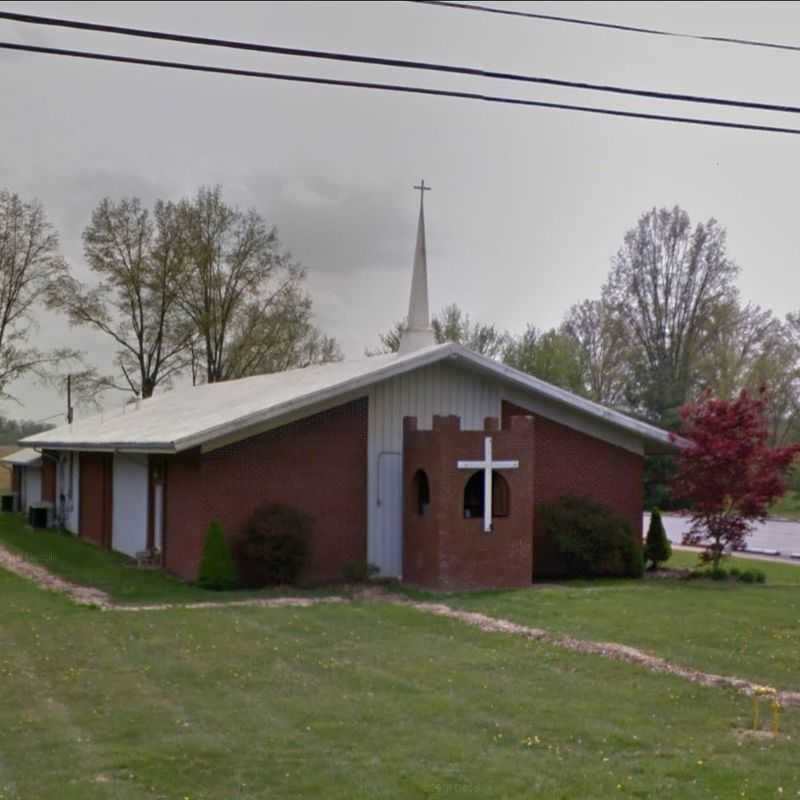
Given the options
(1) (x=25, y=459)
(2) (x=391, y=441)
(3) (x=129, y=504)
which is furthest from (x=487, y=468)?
(1) (x=25, y=459)

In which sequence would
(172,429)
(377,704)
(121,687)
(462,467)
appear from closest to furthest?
(377,704) → (121,687) → (462,467) → (172,429)

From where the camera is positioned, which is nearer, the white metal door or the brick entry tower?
the brick entry tower

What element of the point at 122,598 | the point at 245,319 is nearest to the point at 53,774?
the point at 122,598

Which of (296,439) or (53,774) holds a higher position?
(296,439)

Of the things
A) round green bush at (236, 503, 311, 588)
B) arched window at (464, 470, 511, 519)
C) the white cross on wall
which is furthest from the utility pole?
the white cross on wall

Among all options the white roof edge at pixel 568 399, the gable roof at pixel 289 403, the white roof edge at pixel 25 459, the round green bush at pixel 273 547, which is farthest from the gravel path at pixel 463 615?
the white roof edge at pixel 25 459

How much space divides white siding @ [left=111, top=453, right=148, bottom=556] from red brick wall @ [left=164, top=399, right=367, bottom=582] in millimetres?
3134

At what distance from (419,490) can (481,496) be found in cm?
119

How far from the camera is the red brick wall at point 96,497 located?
30.1 meters

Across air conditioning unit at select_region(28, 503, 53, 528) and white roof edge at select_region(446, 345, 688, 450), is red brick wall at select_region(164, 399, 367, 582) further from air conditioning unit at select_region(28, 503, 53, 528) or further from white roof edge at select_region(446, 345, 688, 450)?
air conditioning unit at select_region(28, 503, 53, 528)

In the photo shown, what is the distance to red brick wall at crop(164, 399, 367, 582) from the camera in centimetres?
2150

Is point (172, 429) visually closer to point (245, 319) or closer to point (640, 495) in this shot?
point (640, 495)

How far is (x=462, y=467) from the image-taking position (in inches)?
819

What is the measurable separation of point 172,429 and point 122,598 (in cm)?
522
